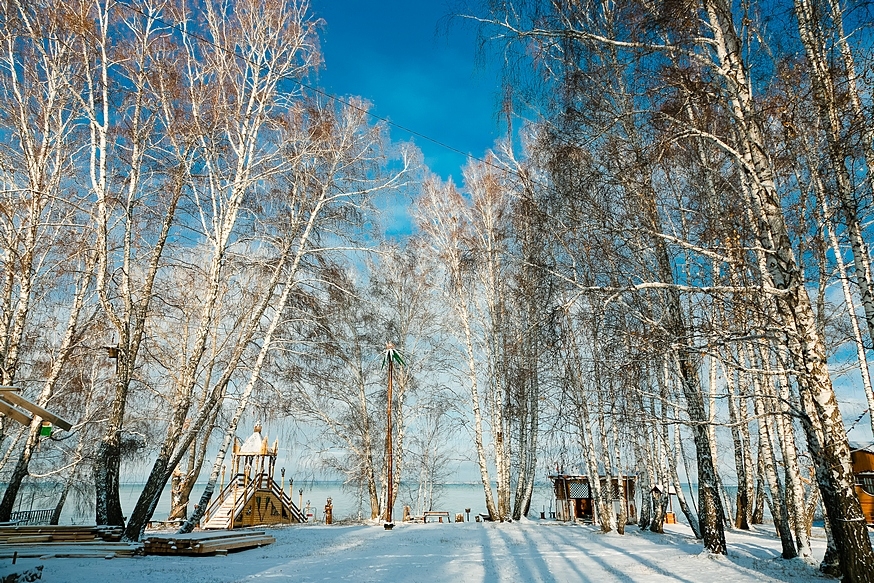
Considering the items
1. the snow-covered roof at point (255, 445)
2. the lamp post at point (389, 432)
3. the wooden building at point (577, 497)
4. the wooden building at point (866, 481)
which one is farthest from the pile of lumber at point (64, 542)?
the wooden building at point (866, 481)

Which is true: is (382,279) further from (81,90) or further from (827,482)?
(827,482)

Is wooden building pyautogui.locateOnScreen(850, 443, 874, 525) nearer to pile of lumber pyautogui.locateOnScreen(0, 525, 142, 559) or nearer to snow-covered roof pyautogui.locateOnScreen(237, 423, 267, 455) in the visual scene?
pile of lumber pyautogui.locateOnScreen(0, 525, 142, 559)

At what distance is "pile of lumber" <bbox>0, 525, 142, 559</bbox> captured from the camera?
24.5 feet

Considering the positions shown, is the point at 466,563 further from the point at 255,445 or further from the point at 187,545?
the point at 255,445

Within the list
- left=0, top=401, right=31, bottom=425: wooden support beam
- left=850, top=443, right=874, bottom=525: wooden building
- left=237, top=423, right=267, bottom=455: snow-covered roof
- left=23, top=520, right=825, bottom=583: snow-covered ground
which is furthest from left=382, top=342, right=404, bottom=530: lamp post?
left=850, top=443, right=874, bottom=525: wooden building

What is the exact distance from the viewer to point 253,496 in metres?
16.8

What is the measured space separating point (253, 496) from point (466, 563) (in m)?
11.9

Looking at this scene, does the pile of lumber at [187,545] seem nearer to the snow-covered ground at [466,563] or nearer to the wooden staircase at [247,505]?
the snow-covered ground at [466,563]

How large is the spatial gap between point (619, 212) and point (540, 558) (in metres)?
5.13

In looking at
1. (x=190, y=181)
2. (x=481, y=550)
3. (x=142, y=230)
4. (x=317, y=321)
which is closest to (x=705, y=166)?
(x=481, y=550)

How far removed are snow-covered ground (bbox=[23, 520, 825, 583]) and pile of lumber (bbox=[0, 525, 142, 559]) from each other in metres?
0.37

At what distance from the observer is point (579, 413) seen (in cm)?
1139

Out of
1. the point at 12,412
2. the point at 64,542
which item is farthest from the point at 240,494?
the point at 12,412

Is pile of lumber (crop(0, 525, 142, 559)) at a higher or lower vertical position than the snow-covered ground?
higher
